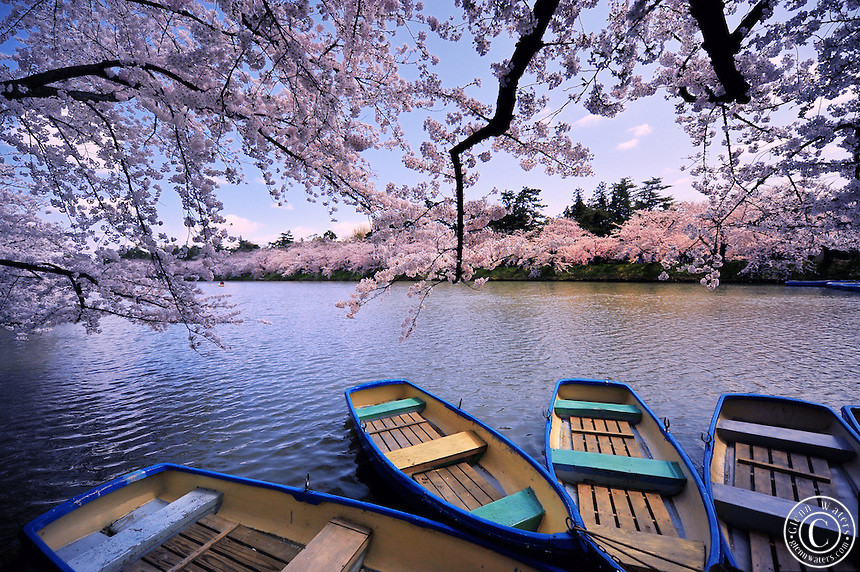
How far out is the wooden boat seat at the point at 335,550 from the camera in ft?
11.3

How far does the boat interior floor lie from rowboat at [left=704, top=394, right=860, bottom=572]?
0.53m

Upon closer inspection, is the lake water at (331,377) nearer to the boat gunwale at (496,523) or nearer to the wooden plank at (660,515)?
the boat gunwale at (496,523)

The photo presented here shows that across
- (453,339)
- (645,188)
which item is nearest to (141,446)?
(453,339)

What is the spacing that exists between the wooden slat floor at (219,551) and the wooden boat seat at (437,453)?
5.91ft

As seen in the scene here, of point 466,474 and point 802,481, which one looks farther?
point 466,474

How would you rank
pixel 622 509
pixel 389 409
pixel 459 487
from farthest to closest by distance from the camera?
pixel 389 409 → pixel 459 487 → pixel 622 509

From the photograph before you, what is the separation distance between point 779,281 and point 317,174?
43560 mm

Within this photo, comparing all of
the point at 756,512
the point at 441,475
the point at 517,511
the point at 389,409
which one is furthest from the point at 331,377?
the point at 756,512

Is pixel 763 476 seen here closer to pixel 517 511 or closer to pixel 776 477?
pixel 776 477

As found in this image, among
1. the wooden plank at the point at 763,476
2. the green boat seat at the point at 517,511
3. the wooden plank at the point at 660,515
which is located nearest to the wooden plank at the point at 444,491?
the green boat seat at the point at 517,511

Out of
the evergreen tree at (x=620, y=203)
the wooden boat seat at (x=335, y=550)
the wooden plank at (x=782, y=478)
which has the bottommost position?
the wooden plank at (x=782, y=478)

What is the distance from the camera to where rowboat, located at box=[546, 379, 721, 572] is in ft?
11.4

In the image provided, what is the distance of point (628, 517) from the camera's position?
14.4ft

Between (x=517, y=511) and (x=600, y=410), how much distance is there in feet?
13.0
